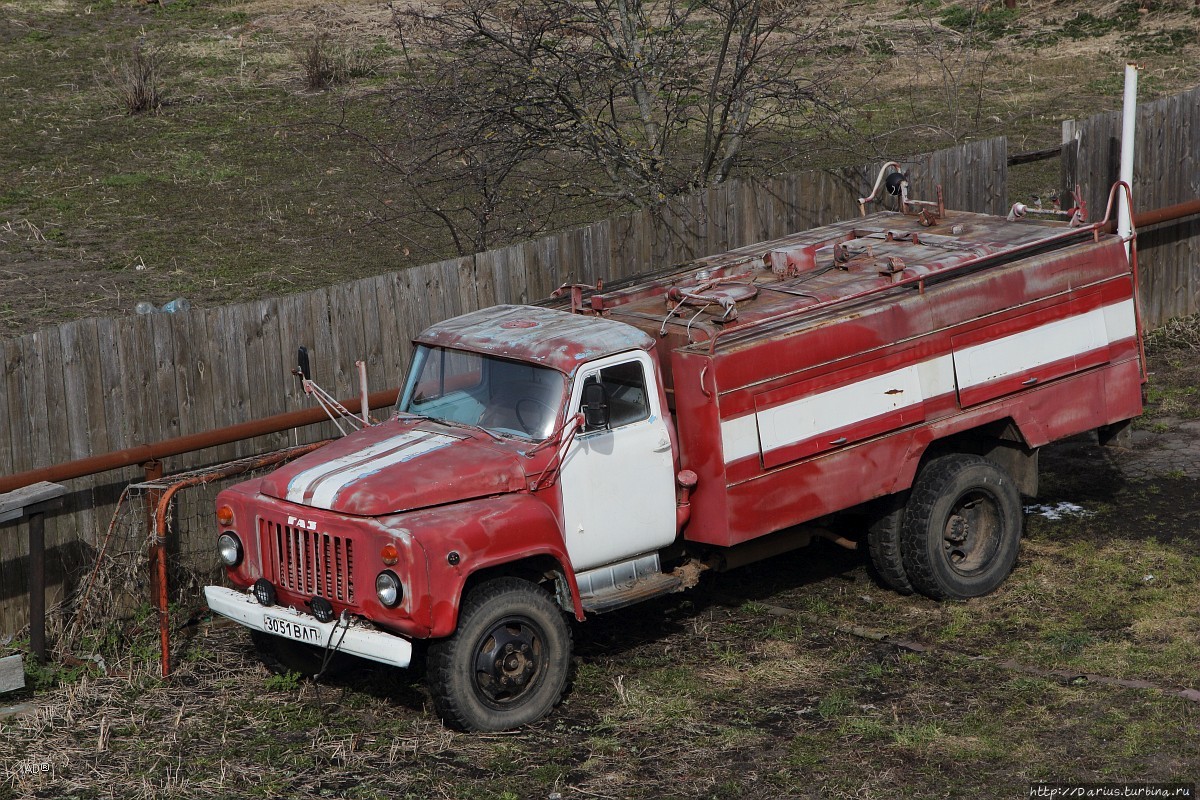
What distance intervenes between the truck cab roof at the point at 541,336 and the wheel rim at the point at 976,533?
2614mm

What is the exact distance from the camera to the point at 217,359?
9.06 m

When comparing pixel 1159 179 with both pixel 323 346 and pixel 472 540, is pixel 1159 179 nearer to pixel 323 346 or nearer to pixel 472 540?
pixel 323 346

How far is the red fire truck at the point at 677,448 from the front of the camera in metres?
7.22

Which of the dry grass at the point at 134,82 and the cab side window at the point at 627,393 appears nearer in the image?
the cab side window at the point at 627,393

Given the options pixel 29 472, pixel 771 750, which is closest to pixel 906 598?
pixel 771 750

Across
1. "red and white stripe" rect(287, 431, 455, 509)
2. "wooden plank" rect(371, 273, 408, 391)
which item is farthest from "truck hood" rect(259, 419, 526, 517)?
"wooden plank" rect(371, 273, 408, 391)

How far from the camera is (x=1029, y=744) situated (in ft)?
22.7

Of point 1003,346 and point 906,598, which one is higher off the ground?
point 1003,346

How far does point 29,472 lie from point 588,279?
4492 mm

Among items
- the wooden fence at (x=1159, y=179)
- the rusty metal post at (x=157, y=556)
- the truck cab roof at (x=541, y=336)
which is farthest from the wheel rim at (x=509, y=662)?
the wooden fence at (x=1159, y=179)

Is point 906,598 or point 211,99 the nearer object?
point 906,598

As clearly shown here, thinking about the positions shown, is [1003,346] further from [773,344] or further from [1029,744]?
[1029,744]

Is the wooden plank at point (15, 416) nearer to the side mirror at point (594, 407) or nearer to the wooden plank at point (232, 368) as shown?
the wooden plank at point (232, 368)

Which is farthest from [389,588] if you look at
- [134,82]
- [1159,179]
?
[134,82]
